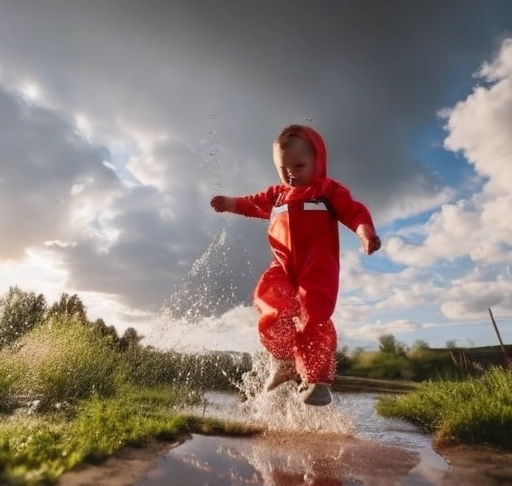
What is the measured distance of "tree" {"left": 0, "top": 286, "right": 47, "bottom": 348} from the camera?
343 inches

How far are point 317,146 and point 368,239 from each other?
0.97m

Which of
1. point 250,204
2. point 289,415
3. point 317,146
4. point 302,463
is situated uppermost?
point 317,146

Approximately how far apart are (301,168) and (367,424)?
7.72ft

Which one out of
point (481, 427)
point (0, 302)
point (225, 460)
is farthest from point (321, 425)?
point (0, 302)

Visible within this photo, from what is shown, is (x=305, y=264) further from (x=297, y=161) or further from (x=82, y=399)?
(x=82, y=399)

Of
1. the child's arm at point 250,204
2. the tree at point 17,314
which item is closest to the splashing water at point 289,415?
the child's arm at point 250,204

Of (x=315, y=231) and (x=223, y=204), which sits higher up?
(x=223, y=204)

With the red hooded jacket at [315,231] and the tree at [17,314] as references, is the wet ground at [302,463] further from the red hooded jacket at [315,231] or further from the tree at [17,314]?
the tree at [17,314]

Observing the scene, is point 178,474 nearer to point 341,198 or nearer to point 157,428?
point 157,428

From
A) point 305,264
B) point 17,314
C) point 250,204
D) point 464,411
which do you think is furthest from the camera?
point 17,314

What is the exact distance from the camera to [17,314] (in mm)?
9836

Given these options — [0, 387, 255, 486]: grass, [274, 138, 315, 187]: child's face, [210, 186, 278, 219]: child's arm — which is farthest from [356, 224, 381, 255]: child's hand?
[0, 387, 255, 486]: grass

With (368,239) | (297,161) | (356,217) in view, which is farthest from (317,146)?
(368,239)

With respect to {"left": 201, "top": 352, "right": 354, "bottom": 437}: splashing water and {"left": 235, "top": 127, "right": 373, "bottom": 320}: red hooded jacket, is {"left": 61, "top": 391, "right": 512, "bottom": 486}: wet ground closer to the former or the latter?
{"left": 201, "top": 352, "right": 354, "bottom": 437}: splashing water
